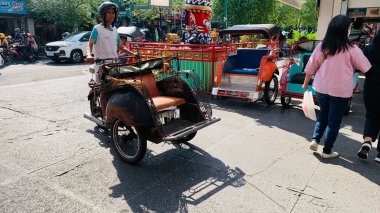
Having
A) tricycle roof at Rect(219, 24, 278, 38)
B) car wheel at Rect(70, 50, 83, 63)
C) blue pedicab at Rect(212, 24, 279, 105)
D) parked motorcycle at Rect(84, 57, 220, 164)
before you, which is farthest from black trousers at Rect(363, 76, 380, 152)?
car wheel at Rect(70, 50, 83, 63)

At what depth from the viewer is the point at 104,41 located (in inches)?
203

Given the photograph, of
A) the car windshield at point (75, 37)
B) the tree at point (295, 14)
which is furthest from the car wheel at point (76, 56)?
the tree at point (295, 14)

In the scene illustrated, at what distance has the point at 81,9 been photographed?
21219mm

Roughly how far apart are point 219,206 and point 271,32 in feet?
20.8

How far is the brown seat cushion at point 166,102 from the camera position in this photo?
4113 millimetres

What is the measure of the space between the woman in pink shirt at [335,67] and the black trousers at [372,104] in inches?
12.4

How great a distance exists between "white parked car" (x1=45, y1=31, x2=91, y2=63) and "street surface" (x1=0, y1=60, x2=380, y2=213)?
10704 millimetres

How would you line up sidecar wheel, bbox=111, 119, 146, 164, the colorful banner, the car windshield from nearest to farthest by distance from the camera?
sidecar wheel, bbox=111, 119, 146, 164
the car windshield
the colorful banner

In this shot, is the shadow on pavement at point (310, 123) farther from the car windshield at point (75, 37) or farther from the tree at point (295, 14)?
the tree at point (295, 14)

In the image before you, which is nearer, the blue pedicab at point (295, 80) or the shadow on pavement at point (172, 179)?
the shadow on pavement at point (172, 179)

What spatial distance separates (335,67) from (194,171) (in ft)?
7.41

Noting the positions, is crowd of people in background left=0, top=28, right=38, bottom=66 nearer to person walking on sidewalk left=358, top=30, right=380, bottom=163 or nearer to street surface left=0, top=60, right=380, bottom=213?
street surface left=0, top=60, right=380, bottom=213

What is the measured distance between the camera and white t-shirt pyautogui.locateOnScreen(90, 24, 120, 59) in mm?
5090

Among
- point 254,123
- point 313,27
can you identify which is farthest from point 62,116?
point 313,27
